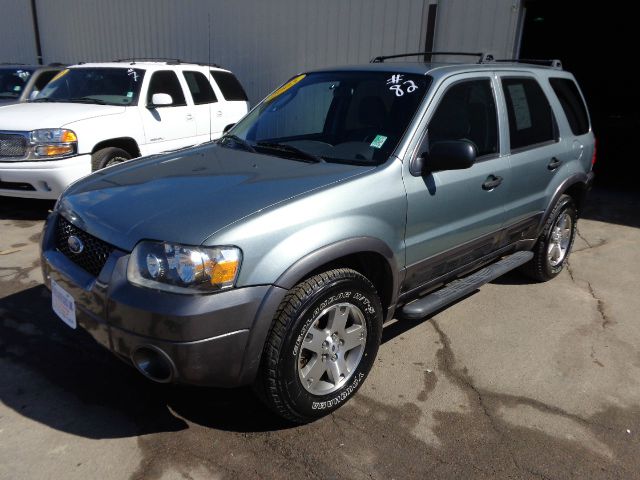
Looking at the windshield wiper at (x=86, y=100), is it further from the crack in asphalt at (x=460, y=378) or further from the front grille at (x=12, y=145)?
the crack in asphalt at (x=460, y=378)

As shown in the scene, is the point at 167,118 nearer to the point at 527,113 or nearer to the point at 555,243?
the point at 527,113

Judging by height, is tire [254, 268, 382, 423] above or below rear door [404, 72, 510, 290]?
below

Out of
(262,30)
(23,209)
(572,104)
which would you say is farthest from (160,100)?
(262,30)

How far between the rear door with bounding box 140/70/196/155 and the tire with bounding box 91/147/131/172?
0.39m

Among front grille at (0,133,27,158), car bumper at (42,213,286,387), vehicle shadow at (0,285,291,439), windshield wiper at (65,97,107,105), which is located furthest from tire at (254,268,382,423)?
windshield wiper at (65,97,107,105)

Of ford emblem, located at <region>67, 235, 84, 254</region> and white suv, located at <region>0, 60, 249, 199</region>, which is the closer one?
ford emblem, located at <region>67, 235, 84, 254</region>

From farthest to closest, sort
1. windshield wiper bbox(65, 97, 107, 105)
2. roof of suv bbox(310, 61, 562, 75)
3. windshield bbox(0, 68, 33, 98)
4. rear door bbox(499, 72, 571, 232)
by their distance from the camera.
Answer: windshield bbox(0, 68, 33, 98)
windshield wiper bbox(65, 97, 107, 105)
rear door bbox(499, 72, 571, 232)
roof of suv bbox(310, 61, 562, 75)

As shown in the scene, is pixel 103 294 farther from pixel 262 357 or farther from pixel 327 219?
pixel 327 219

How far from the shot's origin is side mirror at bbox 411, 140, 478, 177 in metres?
2.93

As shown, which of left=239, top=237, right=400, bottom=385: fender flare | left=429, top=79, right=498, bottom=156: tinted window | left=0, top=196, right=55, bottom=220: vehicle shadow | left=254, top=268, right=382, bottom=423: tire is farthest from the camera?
left=0, top=196, right=55, bottom=220: vehicle shadow

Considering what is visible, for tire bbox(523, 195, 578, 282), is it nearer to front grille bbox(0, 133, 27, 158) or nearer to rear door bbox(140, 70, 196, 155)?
rear door bbox(140, 70, 196, 155)

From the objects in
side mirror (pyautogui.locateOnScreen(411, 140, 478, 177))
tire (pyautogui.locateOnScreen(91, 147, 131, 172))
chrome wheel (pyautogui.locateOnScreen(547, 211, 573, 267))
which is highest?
side mirror (pyautogui.locateOnScreen(411, 140, 478, 177))

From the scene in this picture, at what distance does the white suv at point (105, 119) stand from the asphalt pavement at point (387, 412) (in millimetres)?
1981

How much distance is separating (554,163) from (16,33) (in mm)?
17729
